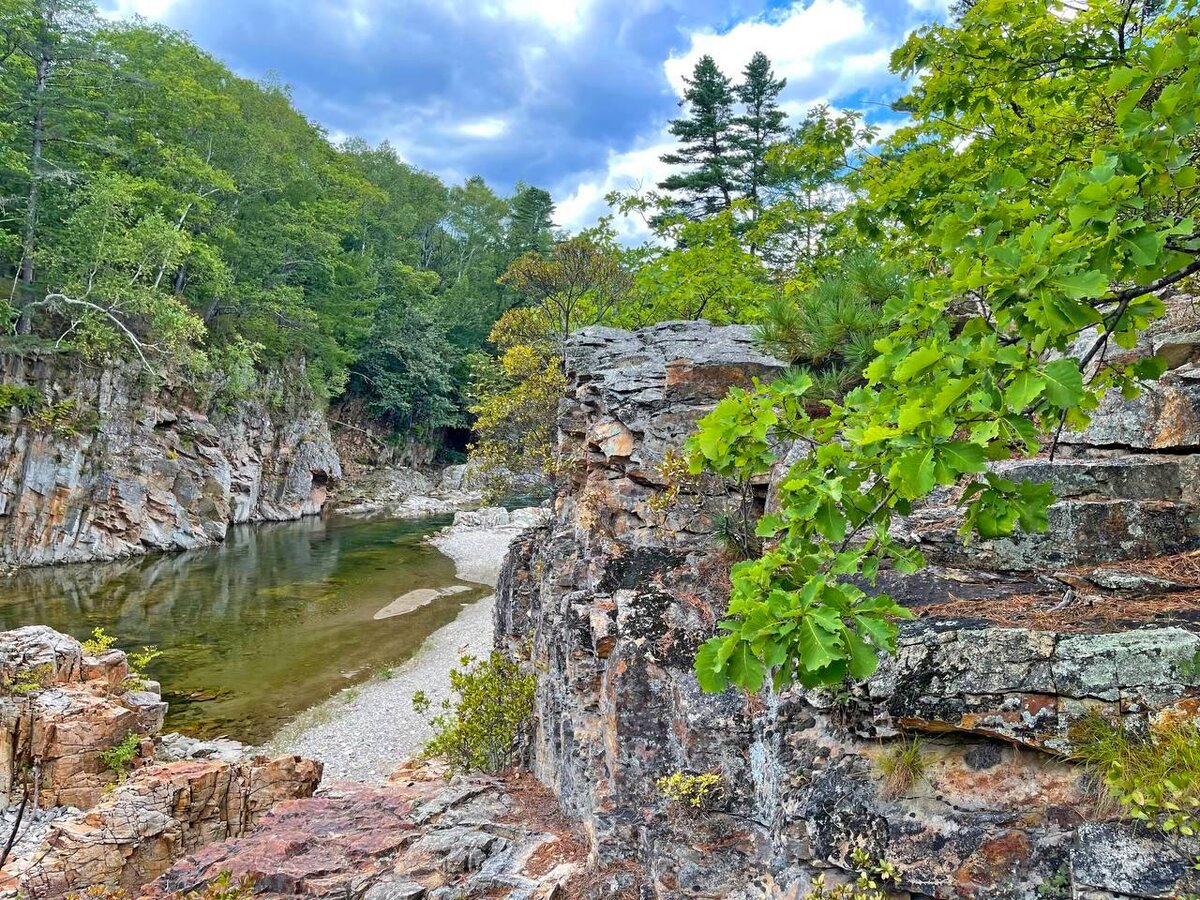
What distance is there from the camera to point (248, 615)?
18.3 meters

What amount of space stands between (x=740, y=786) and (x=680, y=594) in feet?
5.50

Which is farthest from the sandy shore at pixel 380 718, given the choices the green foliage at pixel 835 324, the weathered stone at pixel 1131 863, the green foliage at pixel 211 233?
the green foliage at pixel 211 233

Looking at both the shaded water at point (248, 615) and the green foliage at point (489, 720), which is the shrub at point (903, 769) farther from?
the shaded water at point (248, 615)

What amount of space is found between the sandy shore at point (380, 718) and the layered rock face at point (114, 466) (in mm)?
16362

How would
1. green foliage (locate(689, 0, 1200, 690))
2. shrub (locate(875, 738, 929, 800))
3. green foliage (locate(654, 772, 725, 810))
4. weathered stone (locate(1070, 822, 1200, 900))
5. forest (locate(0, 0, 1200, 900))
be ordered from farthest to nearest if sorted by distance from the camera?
green foliage (locate(654, 772, 725, 810)), shrub (locate(875, 738, 929, 800)), weathered stone (locate(1070, 822, 1200, 900)), forest (locate(0, 0, 1200, 900)), green foliage (locate(689, 0, 1200, 690))

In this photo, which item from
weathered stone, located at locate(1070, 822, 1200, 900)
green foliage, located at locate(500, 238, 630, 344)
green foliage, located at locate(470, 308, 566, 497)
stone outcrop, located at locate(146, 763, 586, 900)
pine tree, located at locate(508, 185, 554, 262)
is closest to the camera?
weathered stone, located at locate(1070, 822, 1200, 900)

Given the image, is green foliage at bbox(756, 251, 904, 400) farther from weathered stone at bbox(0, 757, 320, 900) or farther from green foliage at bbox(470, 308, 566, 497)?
green foliage at bbox(470, 308, 566, 497)

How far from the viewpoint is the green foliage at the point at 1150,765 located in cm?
253

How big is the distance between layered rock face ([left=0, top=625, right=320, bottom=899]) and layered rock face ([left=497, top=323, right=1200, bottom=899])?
4.09 m

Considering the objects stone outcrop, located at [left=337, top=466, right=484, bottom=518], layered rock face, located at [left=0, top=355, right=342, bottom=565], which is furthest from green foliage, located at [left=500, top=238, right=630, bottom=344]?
stone outcrop, located at [left=337, top=466, right=484, bottom=518]

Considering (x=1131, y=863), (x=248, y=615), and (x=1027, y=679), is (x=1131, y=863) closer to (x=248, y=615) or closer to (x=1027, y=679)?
(x=1027, y=679)

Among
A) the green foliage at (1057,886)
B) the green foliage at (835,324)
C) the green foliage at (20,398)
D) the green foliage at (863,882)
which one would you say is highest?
the green foliage at (20,398)

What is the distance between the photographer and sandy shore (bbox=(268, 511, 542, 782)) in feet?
36.9

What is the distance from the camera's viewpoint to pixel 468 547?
29.2m
